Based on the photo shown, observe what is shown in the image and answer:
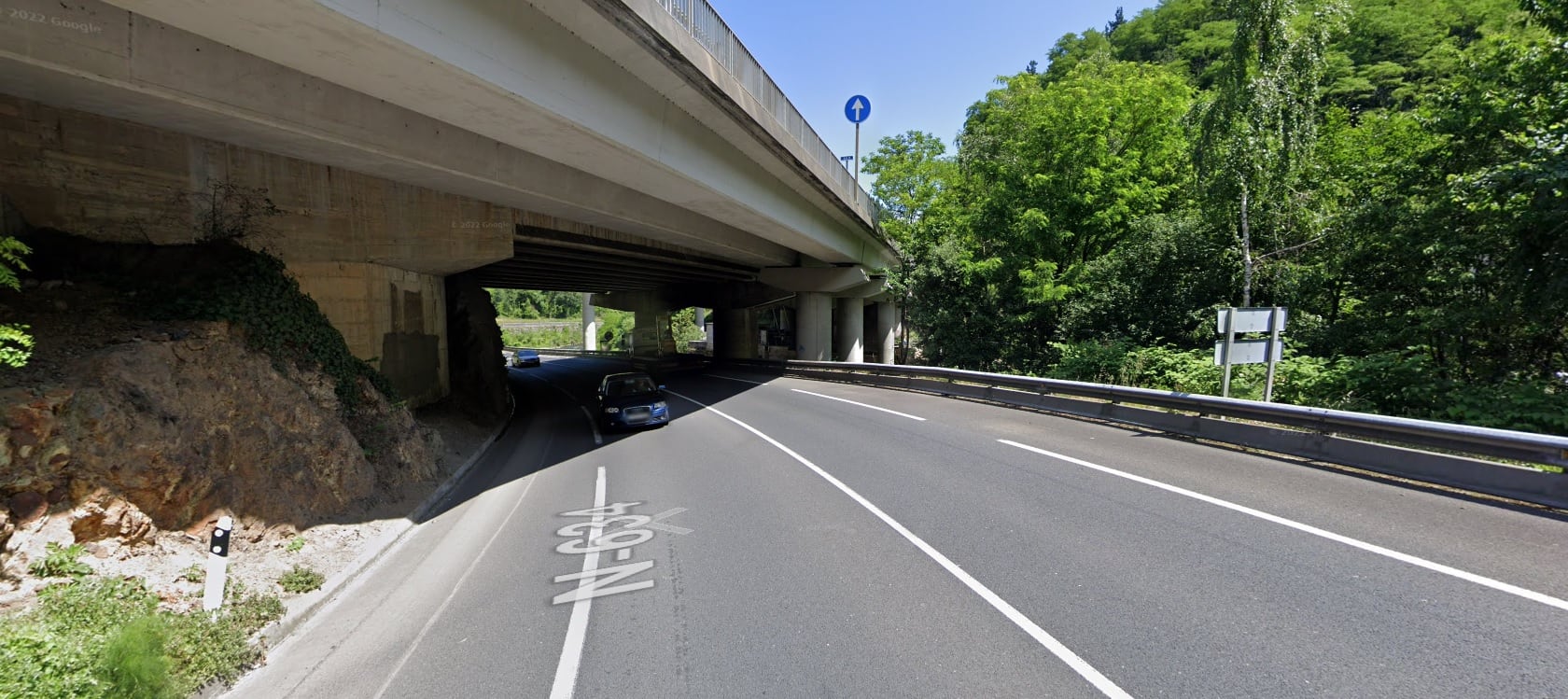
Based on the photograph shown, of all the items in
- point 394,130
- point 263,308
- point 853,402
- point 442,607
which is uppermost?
point 394,130

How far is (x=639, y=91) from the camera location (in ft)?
33.6

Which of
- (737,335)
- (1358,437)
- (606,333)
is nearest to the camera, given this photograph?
(1358,437)

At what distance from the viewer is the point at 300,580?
5.81 metres

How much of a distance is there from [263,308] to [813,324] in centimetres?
2435

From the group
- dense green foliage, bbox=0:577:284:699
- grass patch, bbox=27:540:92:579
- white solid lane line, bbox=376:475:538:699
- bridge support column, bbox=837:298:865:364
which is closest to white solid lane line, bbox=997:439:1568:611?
white solid lane line, bbox=376:475:538:699

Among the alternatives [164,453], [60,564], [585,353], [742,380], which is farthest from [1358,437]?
[585,353]

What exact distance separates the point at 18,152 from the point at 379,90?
3935 millimetres

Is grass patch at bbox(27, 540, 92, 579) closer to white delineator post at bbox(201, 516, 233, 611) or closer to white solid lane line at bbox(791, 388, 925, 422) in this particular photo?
white delineator post at bbox(201, 516, 233, 611)

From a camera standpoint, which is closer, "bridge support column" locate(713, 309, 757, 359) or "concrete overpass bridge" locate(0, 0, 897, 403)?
"concrete overpass bridge" locate(0, 0, 897, 403)

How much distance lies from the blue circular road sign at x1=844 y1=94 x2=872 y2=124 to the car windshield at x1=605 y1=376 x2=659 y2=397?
14.0m

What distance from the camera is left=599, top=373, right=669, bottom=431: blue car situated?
14812 millimetres

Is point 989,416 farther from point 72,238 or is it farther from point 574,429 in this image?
point 72,238

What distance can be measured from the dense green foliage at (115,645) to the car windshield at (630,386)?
35.5 ft

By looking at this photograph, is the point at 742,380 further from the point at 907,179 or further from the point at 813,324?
the point at 907,179
